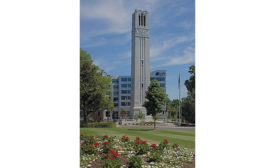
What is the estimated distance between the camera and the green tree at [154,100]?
7730 mm

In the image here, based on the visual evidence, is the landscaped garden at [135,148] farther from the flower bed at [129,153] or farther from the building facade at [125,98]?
the building facade at [125,98]

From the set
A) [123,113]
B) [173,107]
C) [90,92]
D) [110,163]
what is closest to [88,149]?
[110,163]

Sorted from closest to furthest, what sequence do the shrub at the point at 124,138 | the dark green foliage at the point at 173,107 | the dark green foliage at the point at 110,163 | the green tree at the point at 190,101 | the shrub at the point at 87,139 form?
the dark green foliage at the point at 110,163
the shrub at the point at 87,139
the shrub at the point at 124,138
the green tree at the point at 190,101
the dark green foliage at the point at 173,107

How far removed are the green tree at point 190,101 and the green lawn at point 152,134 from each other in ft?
4.92

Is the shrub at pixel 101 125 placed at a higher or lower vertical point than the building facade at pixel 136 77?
lower

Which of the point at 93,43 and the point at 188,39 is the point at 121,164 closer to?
the point at 93,43

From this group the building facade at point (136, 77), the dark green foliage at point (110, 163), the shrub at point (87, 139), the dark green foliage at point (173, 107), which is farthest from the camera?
the dark green foliage at point (173, 107)

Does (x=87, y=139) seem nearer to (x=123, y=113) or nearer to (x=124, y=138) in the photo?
(x=124, y=138)

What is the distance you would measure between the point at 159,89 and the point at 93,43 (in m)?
2.91

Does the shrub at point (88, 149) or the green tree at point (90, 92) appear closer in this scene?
the shrub at point (88, 149)

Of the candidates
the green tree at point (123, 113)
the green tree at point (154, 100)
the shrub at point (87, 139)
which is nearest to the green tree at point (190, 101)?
the green tree at point (154, 100)

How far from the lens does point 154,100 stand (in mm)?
7855
